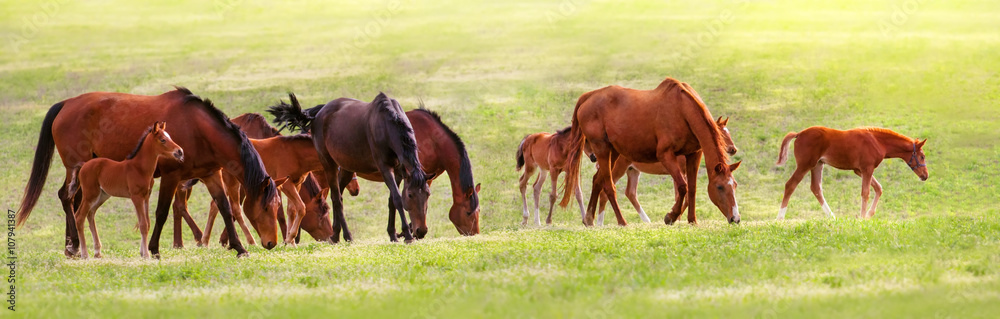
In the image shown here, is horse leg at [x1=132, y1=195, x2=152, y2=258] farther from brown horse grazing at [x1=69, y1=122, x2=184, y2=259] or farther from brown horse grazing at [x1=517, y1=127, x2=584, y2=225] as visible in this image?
brown horse grazing at [x1=517, y1=127, x2=584, y2=225]

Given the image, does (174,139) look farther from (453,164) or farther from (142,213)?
(453,164)

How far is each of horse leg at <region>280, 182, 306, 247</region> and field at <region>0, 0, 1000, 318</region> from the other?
1665mm

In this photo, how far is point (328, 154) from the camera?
17062mm

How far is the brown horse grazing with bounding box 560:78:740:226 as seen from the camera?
47.2 feet

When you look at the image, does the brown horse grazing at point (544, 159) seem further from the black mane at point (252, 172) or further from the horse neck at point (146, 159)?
the horse neck at point (146, 159)

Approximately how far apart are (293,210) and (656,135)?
6.92 m

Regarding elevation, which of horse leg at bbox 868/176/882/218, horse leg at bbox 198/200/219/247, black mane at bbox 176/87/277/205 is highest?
black mane at bbox 176/87/277/205

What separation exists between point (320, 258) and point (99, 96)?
16.5ft

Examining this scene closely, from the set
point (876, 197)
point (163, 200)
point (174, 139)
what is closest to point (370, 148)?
point (174, 139)

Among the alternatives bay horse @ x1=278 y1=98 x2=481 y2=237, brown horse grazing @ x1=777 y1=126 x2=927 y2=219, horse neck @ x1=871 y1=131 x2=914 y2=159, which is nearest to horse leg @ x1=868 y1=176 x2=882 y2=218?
brown horse grazing @ x1=777 y1=126 x2=927 y2=219

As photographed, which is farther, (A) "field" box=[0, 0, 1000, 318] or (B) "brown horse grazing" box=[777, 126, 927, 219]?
(B) "brown horse grazing" box=[777, 126, 927, 219]

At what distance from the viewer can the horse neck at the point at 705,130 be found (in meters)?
14.4

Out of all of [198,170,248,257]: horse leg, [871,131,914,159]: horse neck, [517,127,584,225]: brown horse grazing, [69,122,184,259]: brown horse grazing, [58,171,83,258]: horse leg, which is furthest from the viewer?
[517,127,584,225]: brown horse grazing

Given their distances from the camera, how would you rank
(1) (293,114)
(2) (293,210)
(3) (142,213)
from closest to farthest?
(3) (142,213) < (2) (293,210) < (1) (293,114)
